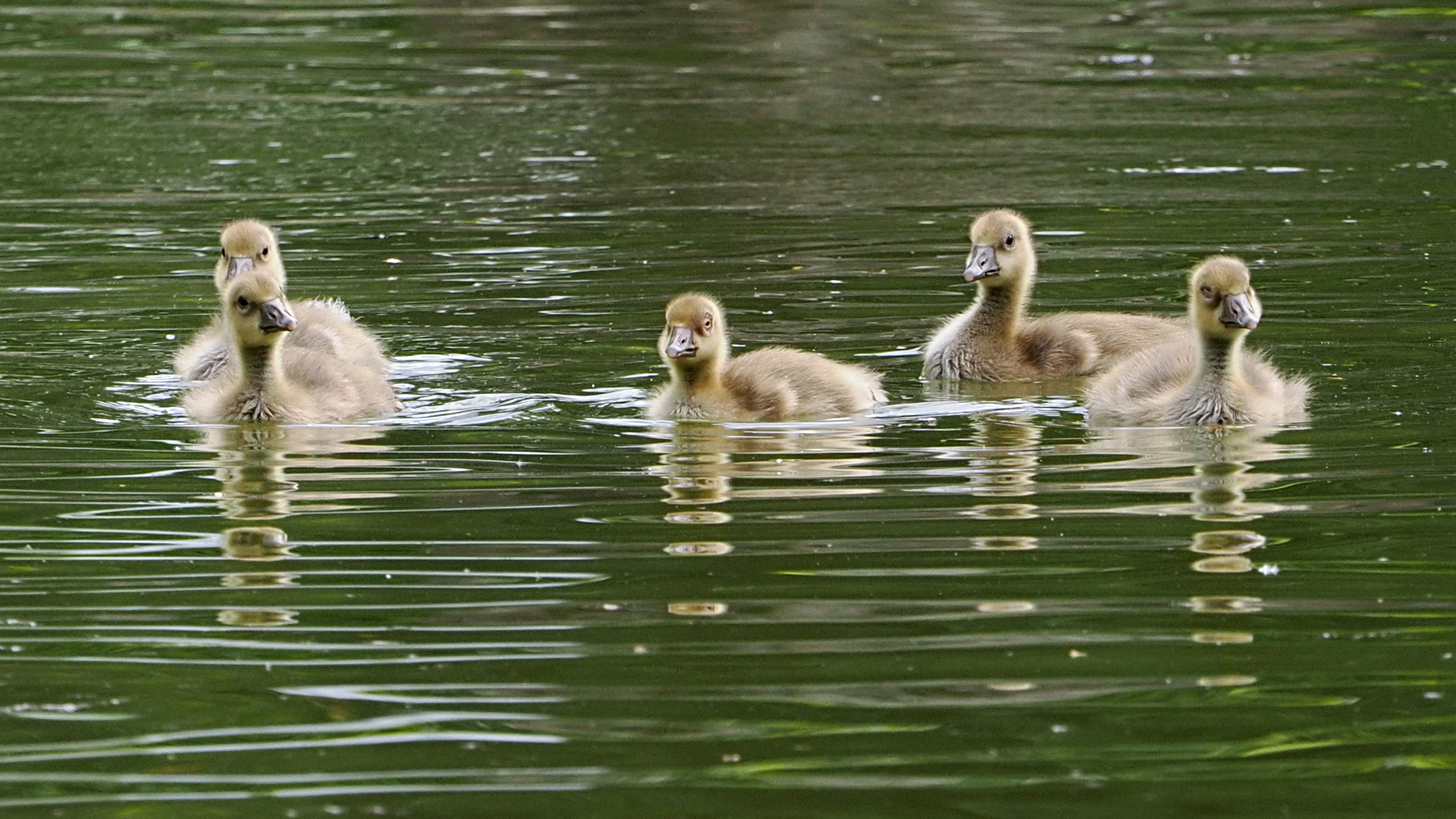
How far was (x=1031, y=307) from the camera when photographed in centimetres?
1191

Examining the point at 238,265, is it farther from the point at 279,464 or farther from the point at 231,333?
the point at 279,464

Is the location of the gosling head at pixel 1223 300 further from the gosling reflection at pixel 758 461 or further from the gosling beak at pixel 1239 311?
the gosling reflection at pixel 758 461

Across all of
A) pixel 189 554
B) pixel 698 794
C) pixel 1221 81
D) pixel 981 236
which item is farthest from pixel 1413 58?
pixel 698 794

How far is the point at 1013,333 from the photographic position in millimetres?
10633

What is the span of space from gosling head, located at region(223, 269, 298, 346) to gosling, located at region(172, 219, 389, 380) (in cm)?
12

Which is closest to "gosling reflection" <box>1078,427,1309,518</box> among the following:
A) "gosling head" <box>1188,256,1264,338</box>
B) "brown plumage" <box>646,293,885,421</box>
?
"gosling head" <box>1188,256,1264,338</box>

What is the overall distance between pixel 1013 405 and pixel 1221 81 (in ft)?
37.4

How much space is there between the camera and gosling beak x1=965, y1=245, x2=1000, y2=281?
1038 centimetres

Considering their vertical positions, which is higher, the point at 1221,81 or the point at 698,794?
the point at 1221,81

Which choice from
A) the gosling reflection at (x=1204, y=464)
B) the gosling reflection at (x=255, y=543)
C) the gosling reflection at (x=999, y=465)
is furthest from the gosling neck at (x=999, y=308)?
the gosling reflection at (x=255, y=543)

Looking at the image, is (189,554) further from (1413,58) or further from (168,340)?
(1413,58)

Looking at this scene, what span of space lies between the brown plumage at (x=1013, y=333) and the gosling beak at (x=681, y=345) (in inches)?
66.5

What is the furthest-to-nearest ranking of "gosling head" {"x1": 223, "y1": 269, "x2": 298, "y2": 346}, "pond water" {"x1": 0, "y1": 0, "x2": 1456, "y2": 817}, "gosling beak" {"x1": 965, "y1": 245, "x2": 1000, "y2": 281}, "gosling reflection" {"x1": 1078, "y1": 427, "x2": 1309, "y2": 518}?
"gosling beak" {"x1": 965, "y1": 245, "x2": 1000, "y2": 281}
"gosling head" {"x1": 223, "y1": 269, "x2": 298, "y2": 346}
"gosling reflection" {"x1": 1078, "y1": 427, "x2": 1309, "y2": 518}
"pond water" {"x1": 0, "y1": 0, "x2": 1456, "y2": 817}

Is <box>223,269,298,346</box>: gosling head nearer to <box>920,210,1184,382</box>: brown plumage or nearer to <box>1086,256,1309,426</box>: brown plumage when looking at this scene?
<box>920,210,1184,382</box>: brown plumage
